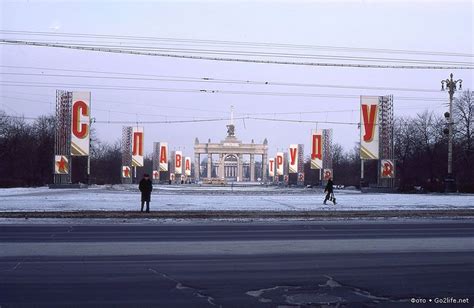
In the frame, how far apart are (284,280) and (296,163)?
69.2m

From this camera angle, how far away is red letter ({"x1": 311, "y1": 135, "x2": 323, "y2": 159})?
196 feet

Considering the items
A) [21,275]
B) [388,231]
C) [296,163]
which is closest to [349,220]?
[388,231]

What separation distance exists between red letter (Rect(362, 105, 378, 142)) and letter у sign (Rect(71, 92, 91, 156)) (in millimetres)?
21680

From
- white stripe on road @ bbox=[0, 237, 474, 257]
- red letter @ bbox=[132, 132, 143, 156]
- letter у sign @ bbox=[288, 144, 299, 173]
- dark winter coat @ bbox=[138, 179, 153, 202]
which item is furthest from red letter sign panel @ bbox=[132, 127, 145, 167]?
white stripe on road @ bbox=[0, 237, 474, 257]

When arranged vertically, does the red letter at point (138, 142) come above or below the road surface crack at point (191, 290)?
above

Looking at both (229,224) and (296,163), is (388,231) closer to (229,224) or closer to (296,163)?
(229,224)

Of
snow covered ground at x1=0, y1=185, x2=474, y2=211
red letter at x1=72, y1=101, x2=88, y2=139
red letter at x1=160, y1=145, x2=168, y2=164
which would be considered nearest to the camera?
snow covered ground at x1=0, y1=185, x2=474, y2=211

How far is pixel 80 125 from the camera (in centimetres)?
4434

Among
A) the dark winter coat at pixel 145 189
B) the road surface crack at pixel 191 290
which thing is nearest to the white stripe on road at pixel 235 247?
the road surface crack at pixel 191 290

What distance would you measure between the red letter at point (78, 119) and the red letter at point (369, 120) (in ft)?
72.0

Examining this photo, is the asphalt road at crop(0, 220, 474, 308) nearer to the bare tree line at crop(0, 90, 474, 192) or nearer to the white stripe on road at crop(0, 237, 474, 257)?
A: the white stripe on road at crop(0, 237, 474, 257)

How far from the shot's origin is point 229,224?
20625 millimetres

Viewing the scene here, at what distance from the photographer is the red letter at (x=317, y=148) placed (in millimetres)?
59781

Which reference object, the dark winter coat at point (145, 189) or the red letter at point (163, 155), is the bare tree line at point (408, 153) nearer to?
the red letter at point (163, 155)
